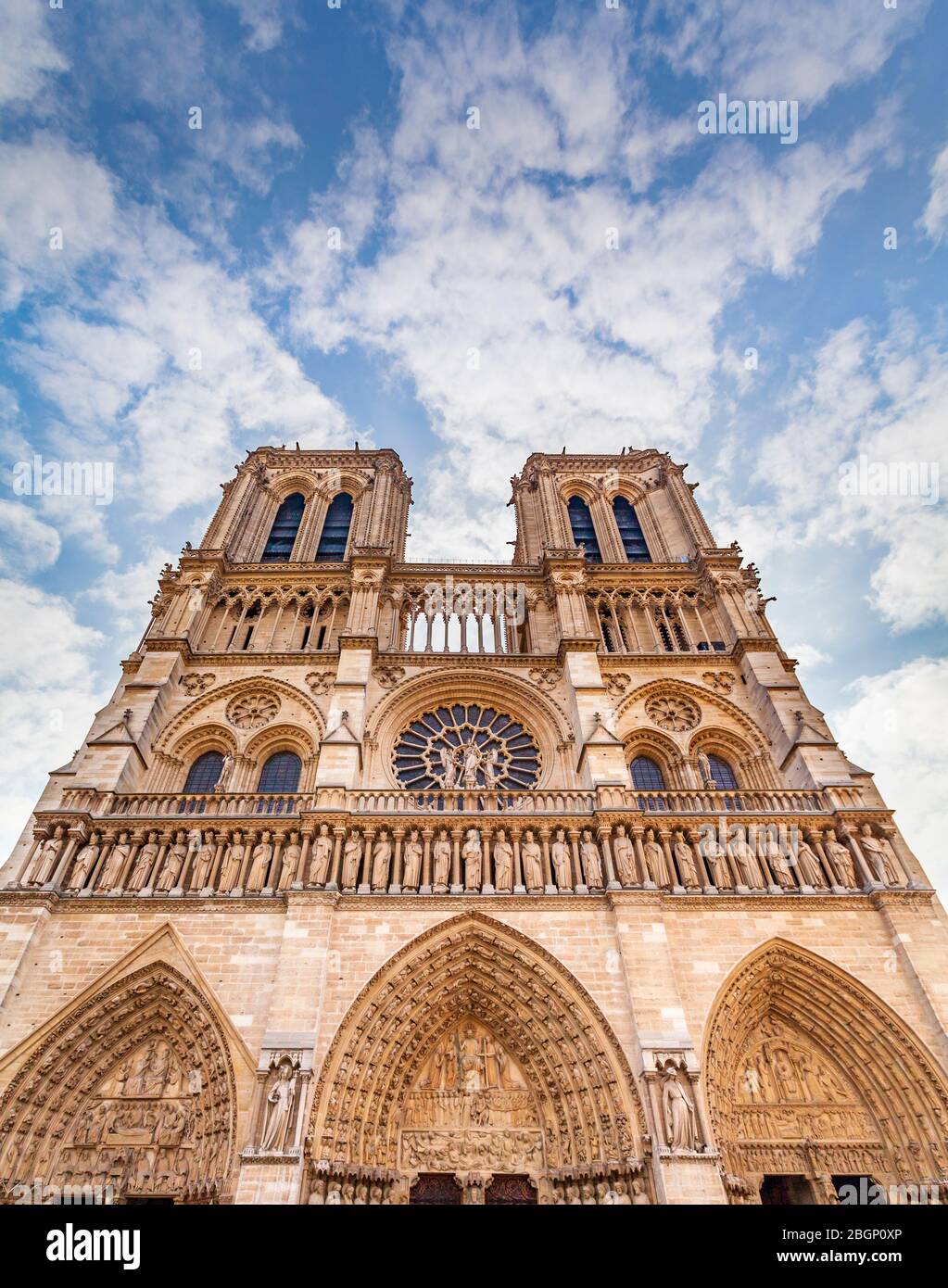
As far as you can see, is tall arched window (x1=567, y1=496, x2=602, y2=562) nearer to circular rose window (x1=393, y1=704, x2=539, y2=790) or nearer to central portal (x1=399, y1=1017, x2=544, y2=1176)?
circular rose window (x1=393, y1=704, x2=539, y2=790)

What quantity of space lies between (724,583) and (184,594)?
45.9 ft

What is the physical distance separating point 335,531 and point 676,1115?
58.2ft

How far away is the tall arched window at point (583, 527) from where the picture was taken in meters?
22.0

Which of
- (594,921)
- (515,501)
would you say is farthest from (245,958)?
(515,501)

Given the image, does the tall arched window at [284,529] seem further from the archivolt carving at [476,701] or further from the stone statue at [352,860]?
the stone statue at [352,860]

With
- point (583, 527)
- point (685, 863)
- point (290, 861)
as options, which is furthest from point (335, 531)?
point (685, 863)

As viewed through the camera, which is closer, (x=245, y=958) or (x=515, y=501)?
(x=245, y=958)

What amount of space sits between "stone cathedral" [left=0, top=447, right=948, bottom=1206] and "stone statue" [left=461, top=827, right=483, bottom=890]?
0.17 feet

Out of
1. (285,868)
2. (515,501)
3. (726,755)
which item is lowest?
(285,868)

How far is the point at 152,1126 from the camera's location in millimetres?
9969

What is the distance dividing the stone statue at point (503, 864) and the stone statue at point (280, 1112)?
400cm

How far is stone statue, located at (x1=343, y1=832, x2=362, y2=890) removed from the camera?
11.5 m
